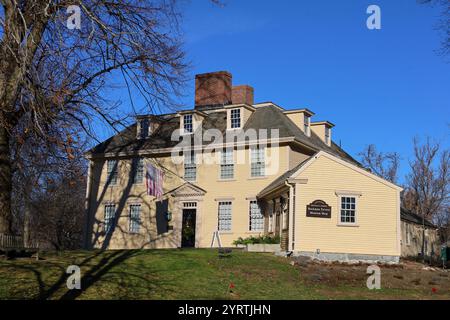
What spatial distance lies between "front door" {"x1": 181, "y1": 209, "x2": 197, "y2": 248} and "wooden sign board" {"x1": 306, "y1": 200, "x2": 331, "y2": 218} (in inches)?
387

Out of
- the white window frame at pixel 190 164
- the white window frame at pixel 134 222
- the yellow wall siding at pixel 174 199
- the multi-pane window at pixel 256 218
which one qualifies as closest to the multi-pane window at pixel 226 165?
the yellow wall siding at pixel 174 199

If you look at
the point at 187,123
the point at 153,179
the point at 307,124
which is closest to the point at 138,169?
the point at 187,123

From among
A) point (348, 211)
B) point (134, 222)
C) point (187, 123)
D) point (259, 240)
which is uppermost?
point (187, 123)

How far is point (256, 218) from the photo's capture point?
31.1 meters

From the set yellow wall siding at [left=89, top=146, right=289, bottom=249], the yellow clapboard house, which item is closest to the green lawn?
the yellow clapboard house

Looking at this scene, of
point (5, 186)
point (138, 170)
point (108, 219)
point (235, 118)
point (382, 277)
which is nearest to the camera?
point (5, 186)

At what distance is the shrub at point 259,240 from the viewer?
2788cm

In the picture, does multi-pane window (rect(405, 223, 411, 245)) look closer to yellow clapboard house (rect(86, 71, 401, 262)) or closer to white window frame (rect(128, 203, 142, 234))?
yellow clapboard house (rect(86, 71, 401, 262))

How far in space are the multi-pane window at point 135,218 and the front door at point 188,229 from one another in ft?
10.8

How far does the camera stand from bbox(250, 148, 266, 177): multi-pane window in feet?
102

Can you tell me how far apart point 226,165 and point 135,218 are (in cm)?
Result: 725

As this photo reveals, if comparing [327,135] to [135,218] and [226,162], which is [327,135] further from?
[135,218]
